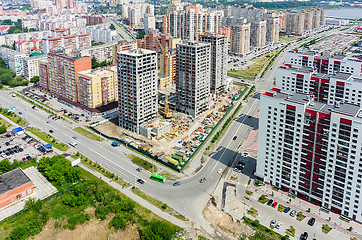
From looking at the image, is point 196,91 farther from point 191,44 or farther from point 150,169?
point 150,169

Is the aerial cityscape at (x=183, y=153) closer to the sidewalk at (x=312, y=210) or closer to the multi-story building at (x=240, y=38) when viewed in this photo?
the sidewalk at (x=312, y=210)

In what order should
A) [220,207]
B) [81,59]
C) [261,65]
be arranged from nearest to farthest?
[220,207] → [81,59] → [261,65]

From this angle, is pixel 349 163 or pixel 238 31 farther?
pixel 238 31

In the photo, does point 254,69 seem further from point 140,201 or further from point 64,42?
point 140,201

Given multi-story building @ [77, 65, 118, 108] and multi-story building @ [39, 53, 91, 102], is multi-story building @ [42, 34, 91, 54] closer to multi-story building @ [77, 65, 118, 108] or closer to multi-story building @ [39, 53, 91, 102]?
multi-story building @ [39, 53, 91, 102]

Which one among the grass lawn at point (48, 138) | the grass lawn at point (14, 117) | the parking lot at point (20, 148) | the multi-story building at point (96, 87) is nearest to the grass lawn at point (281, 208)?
the grass lawn at point (48, 138)

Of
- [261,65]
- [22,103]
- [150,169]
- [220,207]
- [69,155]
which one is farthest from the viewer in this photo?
[261,65]

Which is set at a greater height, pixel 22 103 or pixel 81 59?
pixel 81 59

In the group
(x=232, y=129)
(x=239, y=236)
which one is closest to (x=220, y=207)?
(x=239, y=236)
